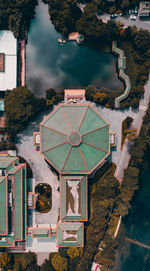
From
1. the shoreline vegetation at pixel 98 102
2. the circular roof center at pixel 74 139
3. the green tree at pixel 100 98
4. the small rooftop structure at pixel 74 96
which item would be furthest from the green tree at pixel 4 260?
A: the green tree at pixel 100 98

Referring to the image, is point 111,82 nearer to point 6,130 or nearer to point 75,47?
point 75,47

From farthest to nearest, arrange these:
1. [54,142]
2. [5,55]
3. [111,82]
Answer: [111,82]
[5,55]
[54,142]

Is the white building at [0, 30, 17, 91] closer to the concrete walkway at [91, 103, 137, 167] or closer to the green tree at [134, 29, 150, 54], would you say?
the concrete walkway at [91, 103, 137, 167]

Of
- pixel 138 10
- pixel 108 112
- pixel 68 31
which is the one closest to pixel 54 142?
pixel 108 112

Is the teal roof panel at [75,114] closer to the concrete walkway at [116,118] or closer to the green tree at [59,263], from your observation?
the concrete walkway at [116,118]

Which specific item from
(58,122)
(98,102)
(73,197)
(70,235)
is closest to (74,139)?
(58,122)
